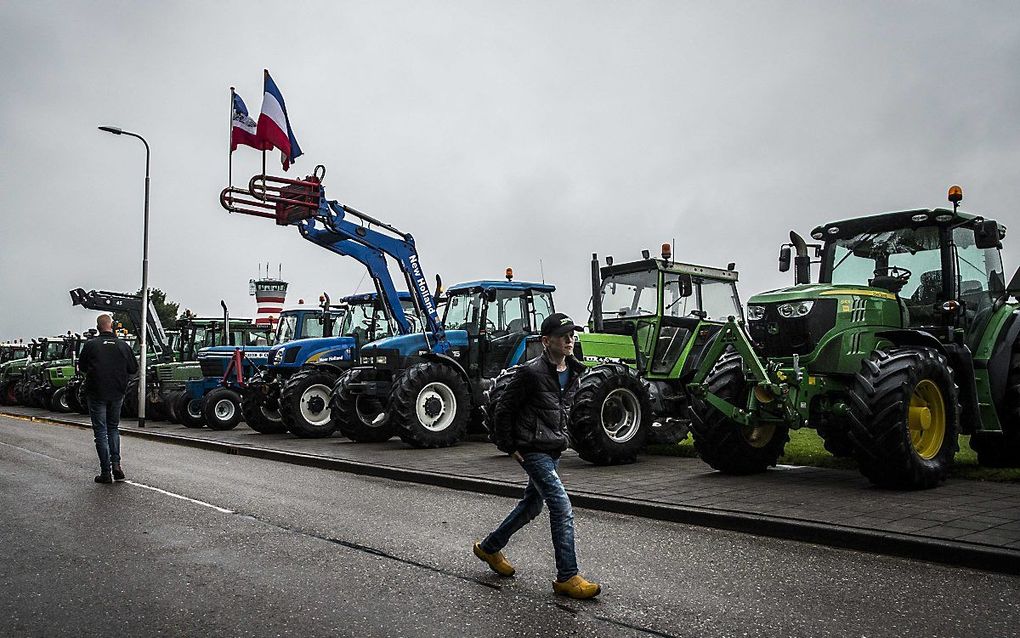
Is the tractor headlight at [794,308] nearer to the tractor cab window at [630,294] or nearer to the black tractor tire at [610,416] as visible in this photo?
the black tractor tire at [610,416]

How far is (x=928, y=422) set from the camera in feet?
30.0

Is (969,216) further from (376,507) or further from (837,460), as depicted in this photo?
(376,507)

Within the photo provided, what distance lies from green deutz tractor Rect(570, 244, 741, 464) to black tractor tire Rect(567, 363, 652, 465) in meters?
0.01

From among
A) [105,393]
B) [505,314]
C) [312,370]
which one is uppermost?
[505,314]

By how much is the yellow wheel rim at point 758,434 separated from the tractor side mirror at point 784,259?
2.08 metres

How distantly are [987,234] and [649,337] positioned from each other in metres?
4.75

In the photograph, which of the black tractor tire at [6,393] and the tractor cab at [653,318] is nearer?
the tractor cab at [653,318]

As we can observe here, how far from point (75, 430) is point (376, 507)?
1573 centimetres

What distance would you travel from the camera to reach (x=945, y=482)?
945 centimetres

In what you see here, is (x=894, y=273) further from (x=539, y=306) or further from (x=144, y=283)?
(x=144, y=283)

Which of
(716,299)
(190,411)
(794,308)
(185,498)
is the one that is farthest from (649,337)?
(190,411)

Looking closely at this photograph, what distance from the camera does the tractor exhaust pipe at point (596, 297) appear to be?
1298 centimetres

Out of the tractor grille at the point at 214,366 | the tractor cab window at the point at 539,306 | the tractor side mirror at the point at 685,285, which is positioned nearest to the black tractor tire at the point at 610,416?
the tractor side mirror at the point at 685,285

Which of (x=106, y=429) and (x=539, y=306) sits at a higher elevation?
(x=539, y=306)
